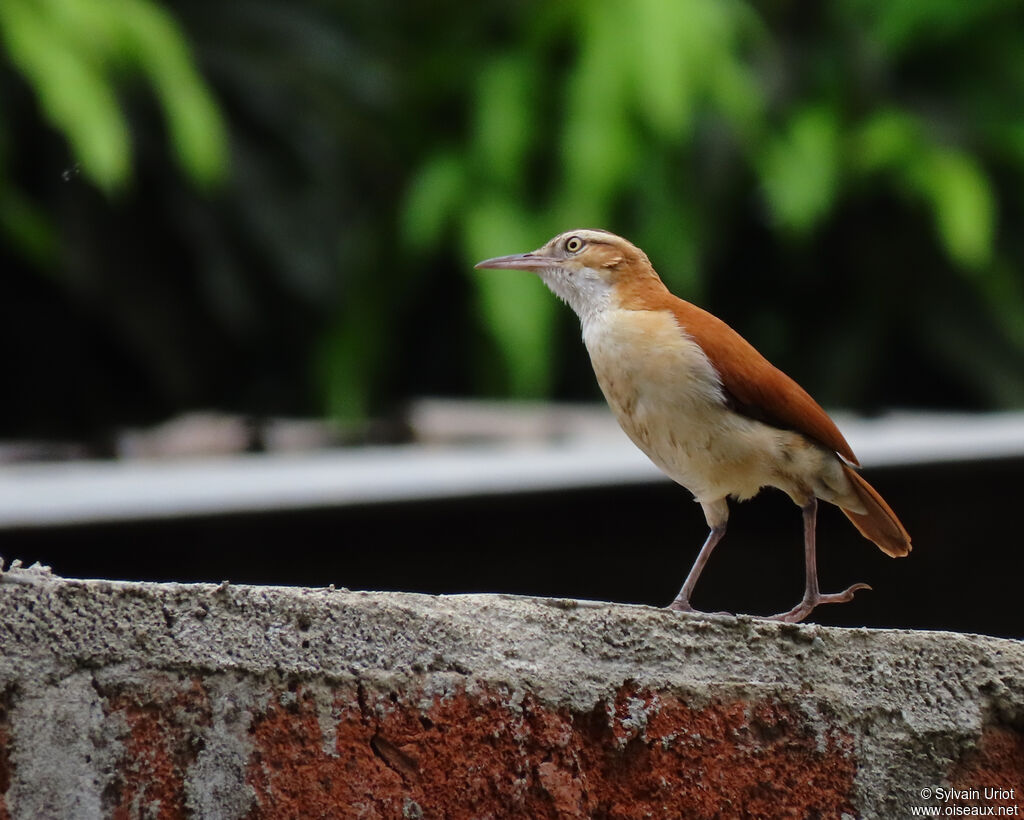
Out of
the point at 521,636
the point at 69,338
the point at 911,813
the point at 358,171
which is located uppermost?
the point at 358,171

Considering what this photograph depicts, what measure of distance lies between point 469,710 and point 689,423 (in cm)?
64

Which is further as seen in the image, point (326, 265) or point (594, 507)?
point (326, 265)

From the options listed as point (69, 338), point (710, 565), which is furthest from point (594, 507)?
point (69, 338)

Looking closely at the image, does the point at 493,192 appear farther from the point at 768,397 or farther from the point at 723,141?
the point at 768,397

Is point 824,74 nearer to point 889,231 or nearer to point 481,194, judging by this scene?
point 889,231

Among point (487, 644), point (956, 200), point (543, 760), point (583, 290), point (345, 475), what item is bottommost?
point (543, 760)

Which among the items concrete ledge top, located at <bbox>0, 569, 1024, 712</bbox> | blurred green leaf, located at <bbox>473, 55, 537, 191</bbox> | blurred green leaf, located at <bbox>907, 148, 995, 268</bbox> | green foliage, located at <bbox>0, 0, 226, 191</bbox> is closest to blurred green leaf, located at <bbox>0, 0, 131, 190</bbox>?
green foliage, located at <bbox>0, 0, 226, 191</bbox>

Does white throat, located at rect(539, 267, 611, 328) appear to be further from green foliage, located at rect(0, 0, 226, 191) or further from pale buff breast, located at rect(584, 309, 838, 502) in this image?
green foliage, located at rect(0, 0, 226, 191)

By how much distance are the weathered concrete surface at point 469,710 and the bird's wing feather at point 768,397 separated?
0.45 m

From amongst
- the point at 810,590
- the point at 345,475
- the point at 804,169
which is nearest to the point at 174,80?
the point at 804,169

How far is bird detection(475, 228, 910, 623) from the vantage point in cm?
189

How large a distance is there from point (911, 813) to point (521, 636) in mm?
425

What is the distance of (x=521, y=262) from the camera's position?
2213 millimetres

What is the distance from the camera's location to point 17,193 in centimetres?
763
